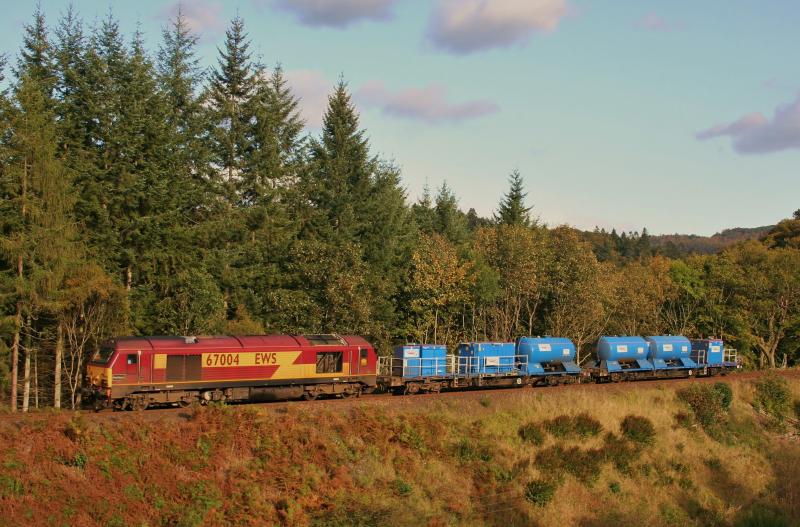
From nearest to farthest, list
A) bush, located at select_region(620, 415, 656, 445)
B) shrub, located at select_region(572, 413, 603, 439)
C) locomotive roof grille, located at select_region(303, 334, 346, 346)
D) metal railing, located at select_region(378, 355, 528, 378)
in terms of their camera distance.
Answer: shrub, located at select_region(572, 413, 603, 439), bush, located at select_region(620, 415, 656, 445), locomotive roof grille, located at select_region(303, 334, 346, 346), metal railing, located at select_region(378, 355, 528, 378)

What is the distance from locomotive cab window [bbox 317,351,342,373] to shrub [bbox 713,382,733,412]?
22508 millimetres

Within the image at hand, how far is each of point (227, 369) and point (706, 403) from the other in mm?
26589

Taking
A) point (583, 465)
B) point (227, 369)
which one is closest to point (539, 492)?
point (583, 465)

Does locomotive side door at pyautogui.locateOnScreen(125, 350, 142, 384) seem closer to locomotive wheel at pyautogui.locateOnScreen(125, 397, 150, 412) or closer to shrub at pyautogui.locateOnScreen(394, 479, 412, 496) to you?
locomotive wheel at pyautogui.locateOnScreen(125, 397, 150, 412)

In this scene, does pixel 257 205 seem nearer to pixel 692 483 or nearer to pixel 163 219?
pixel 163 219

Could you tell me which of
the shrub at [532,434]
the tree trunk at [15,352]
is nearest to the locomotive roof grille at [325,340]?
the shrub at [532,434]

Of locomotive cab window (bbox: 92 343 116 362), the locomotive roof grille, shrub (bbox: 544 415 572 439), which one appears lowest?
A: shrub (bbox: 544 415 572 439)

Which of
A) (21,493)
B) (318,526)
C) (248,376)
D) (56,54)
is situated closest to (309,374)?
(248,376)

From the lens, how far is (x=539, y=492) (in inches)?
1037

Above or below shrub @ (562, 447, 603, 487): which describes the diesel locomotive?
above

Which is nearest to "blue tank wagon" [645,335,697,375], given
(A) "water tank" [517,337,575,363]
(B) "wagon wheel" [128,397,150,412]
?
(A) "water tank" [517,337,575,363]

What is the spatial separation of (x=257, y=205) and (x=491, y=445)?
98.2 ft

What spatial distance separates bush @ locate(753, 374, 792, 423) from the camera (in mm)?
41812

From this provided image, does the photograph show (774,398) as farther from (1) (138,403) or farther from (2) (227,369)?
(1) (138,403)
